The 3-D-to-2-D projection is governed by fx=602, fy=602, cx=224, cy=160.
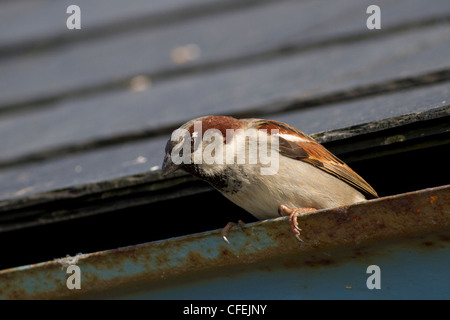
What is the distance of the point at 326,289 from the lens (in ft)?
5.68

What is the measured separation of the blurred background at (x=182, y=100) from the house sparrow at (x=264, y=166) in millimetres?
82

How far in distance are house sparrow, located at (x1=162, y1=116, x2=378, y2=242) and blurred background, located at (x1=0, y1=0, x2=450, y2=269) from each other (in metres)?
0.08

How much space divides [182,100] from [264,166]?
129cm

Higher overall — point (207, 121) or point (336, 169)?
point (207, 121)

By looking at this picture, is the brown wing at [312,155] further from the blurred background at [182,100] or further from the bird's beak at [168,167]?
the bird's beak at [168,167]

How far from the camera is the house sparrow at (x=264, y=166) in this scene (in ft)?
6.69

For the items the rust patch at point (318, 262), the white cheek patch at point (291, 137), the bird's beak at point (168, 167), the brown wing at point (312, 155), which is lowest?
the rust patch at point (318, 262)

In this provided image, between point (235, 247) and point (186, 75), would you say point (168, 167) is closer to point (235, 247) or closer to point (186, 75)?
point (235, 247)

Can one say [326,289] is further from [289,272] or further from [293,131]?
[293,131]

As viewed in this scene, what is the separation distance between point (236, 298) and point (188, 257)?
24cm

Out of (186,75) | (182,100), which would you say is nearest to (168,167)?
(182,100)

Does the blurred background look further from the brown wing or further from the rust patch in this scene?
the rust patch

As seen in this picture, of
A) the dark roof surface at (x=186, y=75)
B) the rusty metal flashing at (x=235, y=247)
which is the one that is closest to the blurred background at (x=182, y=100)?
the dark roof surface at (x=186, y=75)

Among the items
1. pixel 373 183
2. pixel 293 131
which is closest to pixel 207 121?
pixel 293 131
